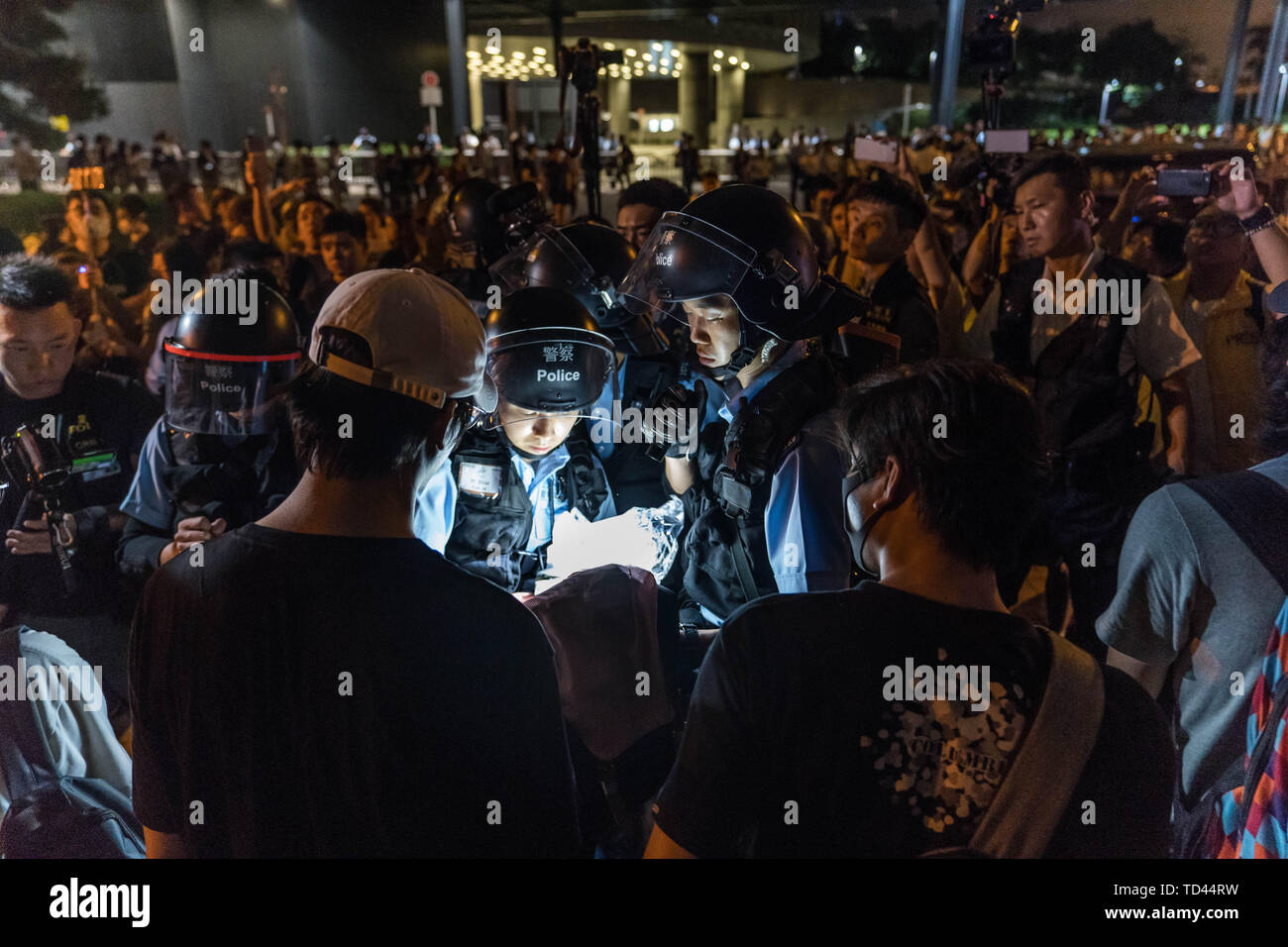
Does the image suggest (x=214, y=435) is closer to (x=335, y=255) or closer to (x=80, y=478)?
(x=80, y=478)

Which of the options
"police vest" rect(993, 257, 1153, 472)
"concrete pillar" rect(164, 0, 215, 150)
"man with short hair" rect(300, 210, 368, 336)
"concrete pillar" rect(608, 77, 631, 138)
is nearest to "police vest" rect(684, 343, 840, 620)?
"police vest" rect(993, 257, 1153, 472)

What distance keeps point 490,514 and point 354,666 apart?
41.3 inches

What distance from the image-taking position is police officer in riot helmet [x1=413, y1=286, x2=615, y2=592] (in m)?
2.30

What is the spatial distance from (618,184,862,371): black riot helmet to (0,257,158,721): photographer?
197 cm

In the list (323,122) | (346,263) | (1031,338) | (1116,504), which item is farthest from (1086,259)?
(323,122)

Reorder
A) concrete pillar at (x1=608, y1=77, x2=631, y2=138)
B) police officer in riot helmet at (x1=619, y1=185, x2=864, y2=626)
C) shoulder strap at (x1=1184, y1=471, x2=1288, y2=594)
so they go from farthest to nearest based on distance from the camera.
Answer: concrete pillar at (x1=608, y1=77, x2=631, y2=138), police officer in riot helmet at (x1=619, y1=185, x2=864, y2=626), shoulder strap at (x1=1184, y1=471, x2=1288, y2=594)

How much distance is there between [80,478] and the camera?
283 cm

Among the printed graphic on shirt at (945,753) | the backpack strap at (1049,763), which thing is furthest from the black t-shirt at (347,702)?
the backpack strap at (1049,763)

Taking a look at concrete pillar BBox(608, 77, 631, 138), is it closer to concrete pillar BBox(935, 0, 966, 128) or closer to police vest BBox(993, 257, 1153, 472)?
concrete pillar BBox(935, 0, 966, 128)

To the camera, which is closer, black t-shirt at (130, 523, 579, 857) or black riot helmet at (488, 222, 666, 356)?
black t-shirt at (130, 523, 579, 857)

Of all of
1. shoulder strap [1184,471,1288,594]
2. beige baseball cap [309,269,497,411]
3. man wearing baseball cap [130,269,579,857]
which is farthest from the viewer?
shoulder strap [1184,471,1288,594]

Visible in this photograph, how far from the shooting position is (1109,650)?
2.05 metres

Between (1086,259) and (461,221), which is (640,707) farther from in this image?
(461,221)

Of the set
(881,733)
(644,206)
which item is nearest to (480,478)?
(881,733)
